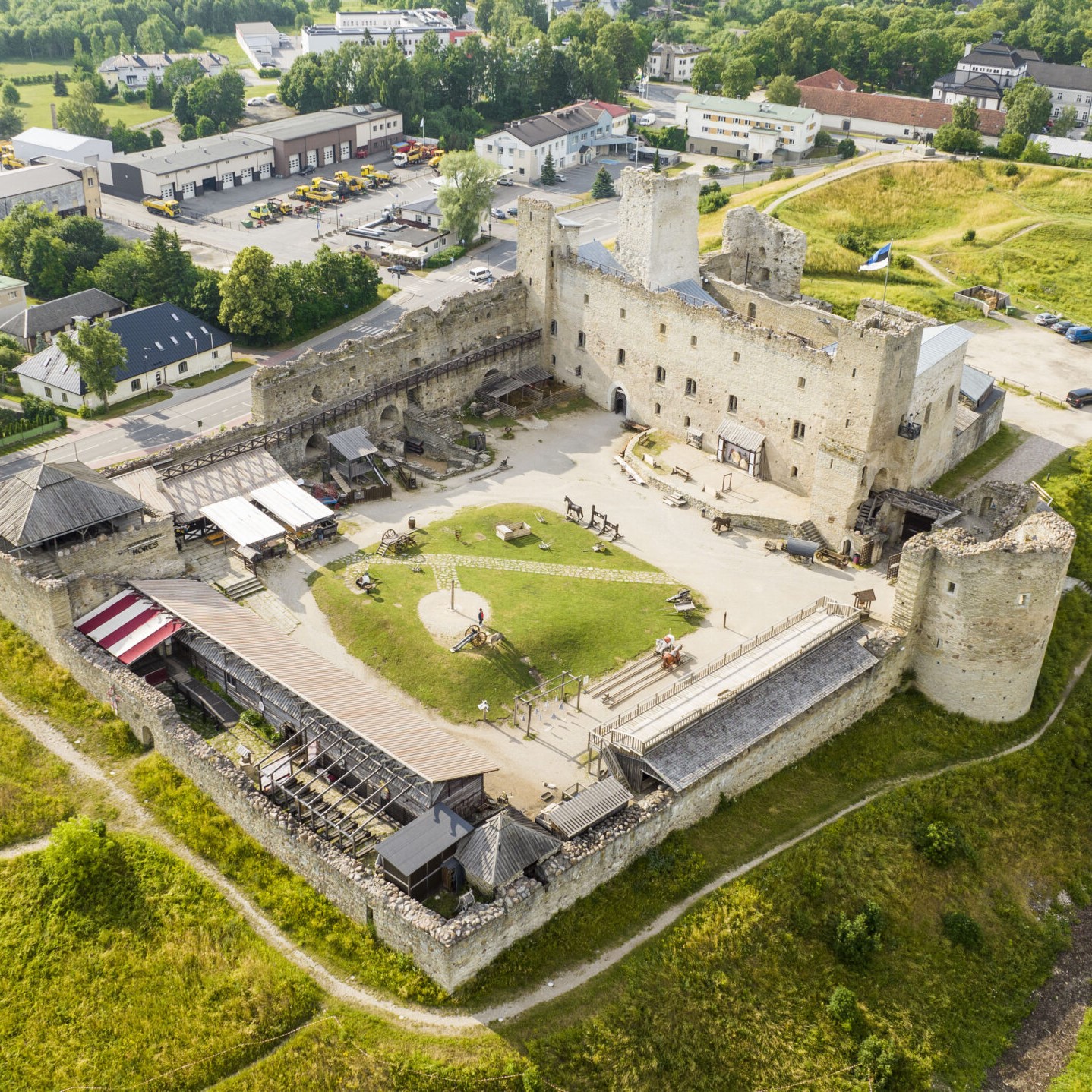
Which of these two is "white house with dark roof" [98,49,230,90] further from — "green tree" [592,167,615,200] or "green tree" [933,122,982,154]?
"green tree" [933,122,982,154]

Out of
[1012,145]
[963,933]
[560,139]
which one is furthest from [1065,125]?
[963,933]

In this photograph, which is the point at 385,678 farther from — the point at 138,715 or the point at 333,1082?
the point at 333,1082

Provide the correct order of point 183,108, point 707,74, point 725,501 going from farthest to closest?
1. point 707,74
2. point 183,108
3. point 725,501

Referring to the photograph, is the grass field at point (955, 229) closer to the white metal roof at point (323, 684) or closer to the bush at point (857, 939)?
the white metal roof at point (323, 684)

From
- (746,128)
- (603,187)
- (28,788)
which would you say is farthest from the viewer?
(746,128)

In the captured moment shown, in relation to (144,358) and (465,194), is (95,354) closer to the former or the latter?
(144,358)

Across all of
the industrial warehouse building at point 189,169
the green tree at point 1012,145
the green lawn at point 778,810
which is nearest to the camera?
the green lawn at point 778,810

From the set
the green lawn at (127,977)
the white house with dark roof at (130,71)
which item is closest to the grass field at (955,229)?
the green lawn at (127,977)
